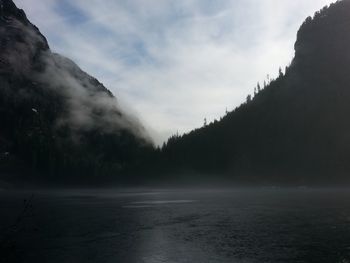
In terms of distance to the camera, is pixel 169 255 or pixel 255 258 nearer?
pixel 255 258

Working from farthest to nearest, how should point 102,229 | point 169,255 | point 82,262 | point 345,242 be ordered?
point 102,229 < point 345,242 < point 169,255 < point 82,262

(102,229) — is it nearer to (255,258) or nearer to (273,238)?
(273,238)

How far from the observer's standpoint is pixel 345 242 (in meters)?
58.4

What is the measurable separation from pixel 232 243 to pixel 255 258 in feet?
35.9

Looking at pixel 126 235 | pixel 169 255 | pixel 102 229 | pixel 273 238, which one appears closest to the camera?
pixel 169 255

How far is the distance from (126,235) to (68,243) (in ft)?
37.8

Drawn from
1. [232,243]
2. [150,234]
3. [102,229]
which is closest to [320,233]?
[232,243]

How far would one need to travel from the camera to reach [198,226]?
80688 millimetres

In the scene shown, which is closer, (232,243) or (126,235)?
(232,243)

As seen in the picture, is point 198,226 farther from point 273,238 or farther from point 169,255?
point 169,255

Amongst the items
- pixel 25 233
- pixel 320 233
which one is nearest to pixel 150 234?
pixel 25 233

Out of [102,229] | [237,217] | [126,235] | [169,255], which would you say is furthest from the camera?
[237,217]

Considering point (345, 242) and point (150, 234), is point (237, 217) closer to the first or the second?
point (150, 234)

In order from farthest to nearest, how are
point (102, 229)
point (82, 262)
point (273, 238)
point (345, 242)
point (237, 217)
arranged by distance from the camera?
point (237, 217) → point (102, 229) → point (273, 238) → point (345, 242) → point (82, 262)
